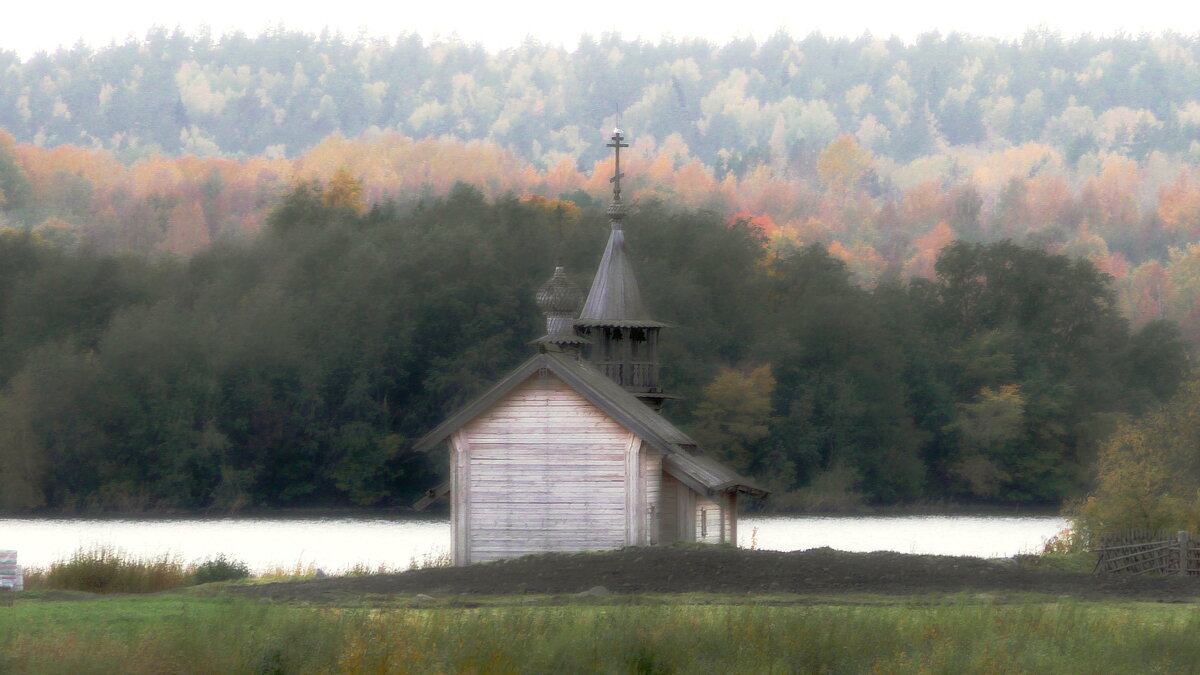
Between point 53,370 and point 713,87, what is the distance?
10265 cm

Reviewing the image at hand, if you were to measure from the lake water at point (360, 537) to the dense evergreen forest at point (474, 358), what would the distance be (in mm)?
4729

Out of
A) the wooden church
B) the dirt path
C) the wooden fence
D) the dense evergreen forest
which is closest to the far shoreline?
the dense evergreen forest

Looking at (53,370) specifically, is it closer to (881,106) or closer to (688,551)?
(688,551)

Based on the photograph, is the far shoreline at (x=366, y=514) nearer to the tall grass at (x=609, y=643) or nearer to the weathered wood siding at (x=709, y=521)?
the weathered wood siding at (x=709, y=521)

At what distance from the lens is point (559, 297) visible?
4328 centimetres

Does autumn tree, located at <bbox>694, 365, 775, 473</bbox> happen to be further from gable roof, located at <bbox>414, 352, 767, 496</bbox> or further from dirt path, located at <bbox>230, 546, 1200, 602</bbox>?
dirt path, located at <bbox>230, 546, 1200, 602</bbox>


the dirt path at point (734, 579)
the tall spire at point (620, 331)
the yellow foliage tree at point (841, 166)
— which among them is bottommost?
the dirt path at point (734, 579)

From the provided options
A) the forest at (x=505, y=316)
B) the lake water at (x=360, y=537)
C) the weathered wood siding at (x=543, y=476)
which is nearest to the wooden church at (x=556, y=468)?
the weathered wood siding at (x=543, y=476)

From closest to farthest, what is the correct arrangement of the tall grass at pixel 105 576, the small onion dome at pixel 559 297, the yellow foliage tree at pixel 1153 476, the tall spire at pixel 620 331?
the tall grass at pixel 105 576 → the yellow foliage tree at pixel 1153 476 → the small onion dome at pixel 559 297 → the tall spire at pixel 620 331

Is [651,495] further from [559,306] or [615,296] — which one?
[615,296]

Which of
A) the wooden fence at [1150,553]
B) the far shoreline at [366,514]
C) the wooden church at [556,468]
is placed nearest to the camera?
the wooden fence at [1150,553]

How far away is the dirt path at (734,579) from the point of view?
97.0ft

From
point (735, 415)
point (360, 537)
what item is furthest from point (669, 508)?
point (735, 415)

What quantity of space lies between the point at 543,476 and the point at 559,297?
7067 mm
